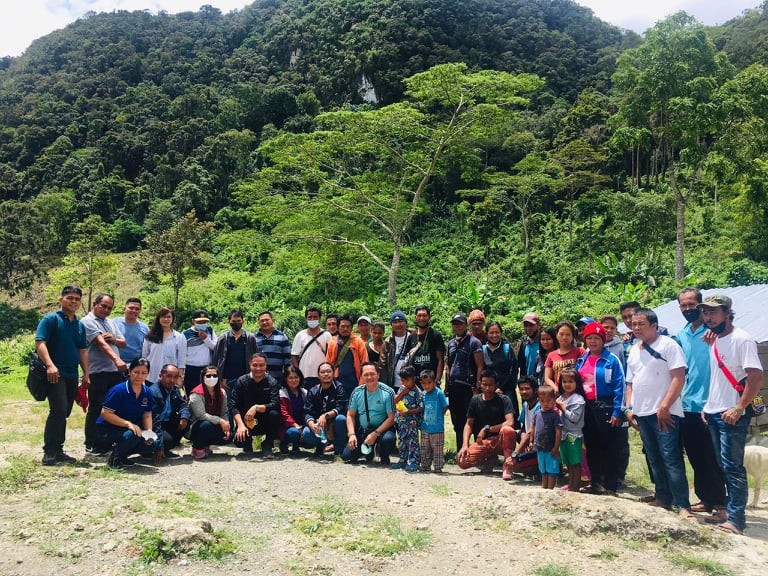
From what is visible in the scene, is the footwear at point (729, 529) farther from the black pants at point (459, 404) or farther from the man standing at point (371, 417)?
the man standing at point (371, 417)

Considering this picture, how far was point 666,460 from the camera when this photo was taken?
3984 mm

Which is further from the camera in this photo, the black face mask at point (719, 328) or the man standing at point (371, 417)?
the man standing at point (371, 417)

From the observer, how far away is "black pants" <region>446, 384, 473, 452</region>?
567 cm

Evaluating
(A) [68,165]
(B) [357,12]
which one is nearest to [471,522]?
(A) [68,165]

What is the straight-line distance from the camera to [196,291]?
26578mm

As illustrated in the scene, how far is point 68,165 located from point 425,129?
4116 centimetres

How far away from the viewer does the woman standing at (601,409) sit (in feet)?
15.0

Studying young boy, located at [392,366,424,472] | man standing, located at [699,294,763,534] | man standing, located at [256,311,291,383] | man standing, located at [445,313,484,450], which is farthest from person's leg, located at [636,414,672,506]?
man standing, located at [256,311,291,383]

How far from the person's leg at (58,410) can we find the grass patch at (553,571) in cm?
409

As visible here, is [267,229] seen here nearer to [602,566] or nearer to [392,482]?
[392,482]

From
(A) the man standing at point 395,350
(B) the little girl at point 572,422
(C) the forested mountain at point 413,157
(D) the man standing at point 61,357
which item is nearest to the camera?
(B) the little girl at point 572,422

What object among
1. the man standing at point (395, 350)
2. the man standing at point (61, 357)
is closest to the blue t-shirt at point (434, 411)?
the man standing at point (395, 350)

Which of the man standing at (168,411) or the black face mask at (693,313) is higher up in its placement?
the black face mask at (693,313)

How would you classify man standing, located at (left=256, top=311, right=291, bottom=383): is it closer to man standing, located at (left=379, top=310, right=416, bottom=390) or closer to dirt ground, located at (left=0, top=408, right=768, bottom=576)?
man standing, located at (left=379, top=310, right=416, bottom=390)
